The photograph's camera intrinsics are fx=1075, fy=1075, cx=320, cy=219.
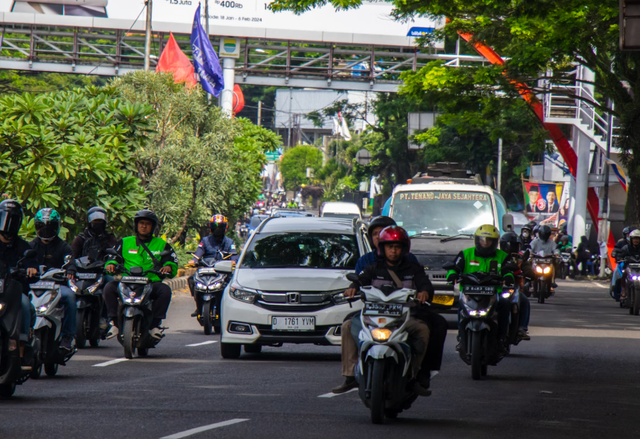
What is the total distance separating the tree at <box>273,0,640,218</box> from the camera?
68.5ft

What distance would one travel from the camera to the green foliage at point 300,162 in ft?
384

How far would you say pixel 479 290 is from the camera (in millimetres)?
11508

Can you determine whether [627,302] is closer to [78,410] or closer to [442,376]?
[442,376]

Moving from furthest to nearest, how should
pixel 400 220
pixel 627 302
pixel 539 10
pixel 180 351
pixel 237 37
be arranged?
1. pixel 237 37
2. pixel 627 302
3. pixel 400 220
4. pixel 539 10
5. pixel 180 351

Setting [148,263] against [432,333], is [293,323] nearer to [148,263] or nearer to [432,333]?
[148,263]

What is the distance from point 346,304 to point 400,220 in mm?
8175

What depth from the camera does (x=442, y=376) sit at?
11586mm

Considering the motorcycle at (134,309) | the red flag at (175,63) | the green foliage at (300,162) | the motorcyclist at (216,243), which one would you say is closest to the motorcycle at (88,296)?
the motorcycle at (134,309)

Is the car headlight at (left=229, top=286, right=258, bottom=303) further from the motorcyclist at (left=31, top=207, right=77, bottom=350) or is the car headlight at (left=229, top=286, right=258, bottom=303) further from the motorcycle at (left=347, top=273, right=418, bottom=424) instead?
the motorcycle at (left=347, top=273, right=418, bottom=424)

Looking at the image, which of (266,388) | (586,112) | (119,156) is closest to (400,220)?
(119,156)

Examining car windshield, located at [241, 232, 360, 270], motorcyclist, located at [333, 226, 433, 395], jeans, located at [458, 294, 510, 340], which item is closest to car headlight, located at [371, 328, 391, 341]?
motorcyclist, located at [333, 226, 433, 395]

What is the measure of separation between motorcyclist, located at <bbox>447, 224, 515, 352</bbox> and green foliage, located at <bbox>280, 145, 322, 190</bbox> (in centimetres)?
10283

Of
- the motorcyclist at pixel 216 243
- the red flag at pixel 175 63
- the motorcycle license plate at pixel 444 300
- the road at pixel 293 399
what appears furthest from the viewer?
the red flag at pixel 175 63

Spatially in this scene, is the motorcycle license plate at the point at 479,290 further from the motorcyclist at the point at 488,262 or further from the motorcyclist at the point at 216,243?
the motorcyclist at the point at 216,243
